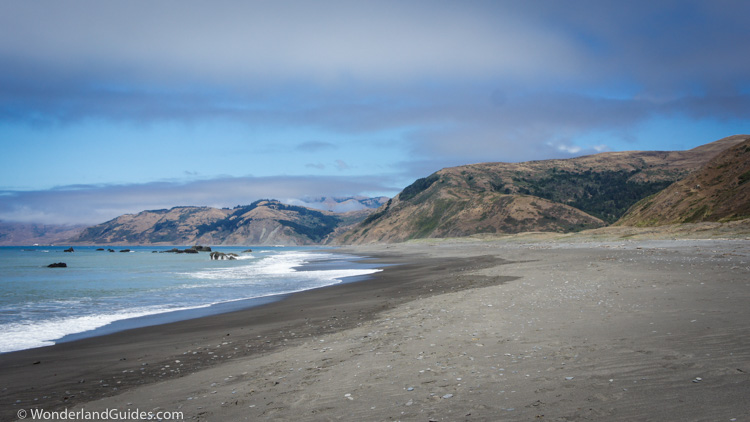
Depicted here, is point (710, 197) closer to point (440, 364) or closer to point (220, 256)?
point (440, 364)

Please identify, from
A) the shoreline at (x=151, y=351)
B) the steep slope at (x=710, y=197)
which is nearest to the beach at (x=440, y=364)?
the shoreline at (x=151, y=351)

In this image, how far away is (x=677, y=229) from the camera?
59.9m

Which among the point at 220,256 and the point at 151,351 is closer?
the point at 151,351

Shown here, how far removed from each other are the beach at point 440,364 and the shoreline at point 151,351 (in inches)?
2.5

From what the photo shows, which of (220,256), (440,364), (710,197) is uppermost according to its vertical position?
(710,197)

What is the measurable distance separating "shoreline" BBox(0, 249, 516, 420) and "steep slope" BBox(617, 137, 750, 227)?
70.0m

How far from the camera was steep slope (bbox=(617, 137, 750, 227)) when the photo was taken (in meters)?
63.8

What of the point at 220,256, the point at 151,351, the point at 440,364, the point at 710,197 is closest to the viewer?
the point at 440,364

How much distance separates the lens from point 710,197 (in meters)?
72.9

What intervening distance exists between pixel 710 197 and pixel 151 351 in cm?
9211

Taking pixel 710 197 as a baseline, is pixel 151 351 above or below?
below

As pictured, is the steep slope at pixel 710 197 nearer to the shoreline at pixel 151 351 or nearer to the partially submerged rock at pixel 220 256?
the shoreline at pixel 151 351

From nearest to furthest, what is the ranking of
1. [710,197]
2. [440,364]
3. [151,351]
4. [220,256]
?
1. [440,364]
2. [151,351]
3. [710,197]
4. [220,256]

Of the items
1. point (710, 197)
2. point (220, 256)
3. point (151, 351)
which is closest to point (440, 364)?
point (151, 351)
